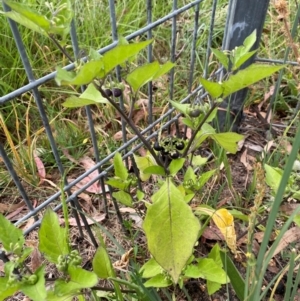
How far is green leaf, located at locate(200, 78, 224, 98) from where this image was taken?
26.1 inches

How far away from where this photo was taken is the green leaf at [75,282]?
62cm

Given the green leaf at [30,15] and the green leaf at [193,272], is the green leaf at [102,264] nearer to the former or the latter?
the green leaf at [193,272]

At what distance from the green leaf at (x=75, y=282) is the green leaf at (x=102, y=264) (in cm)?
8

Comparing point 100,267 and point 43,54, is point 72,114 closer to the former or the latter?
point 43,54

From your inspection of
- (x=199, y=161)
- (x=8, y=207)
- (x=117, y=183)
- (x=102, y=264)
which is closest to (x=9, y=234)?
(x=102, y=264)

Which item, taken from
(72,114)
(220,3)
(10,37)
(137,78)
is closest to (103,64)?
(137,78)

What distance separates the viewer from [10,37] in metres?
1.56

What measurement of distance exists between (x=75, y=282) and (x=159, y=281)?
0.20 metres

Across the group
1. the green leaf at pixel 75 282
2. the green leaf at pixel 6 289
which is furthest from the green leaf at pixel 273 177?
the green leaf at pixel 6 289

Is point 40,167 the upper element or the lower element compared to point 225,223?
lower

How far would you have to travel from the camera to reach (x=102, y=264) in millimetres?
738

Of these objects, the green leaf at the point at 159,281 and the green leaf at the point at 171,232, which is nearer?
the green leaf at the point at 171,232

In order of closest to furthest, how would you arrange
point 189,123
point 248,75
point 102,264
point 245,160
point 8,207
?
point 248,75
point 102,264
point 189,123
point 8,207
point 245,160

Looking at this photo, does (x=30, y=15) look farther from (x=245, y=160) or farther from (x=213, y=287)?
(x=245, y=160)
